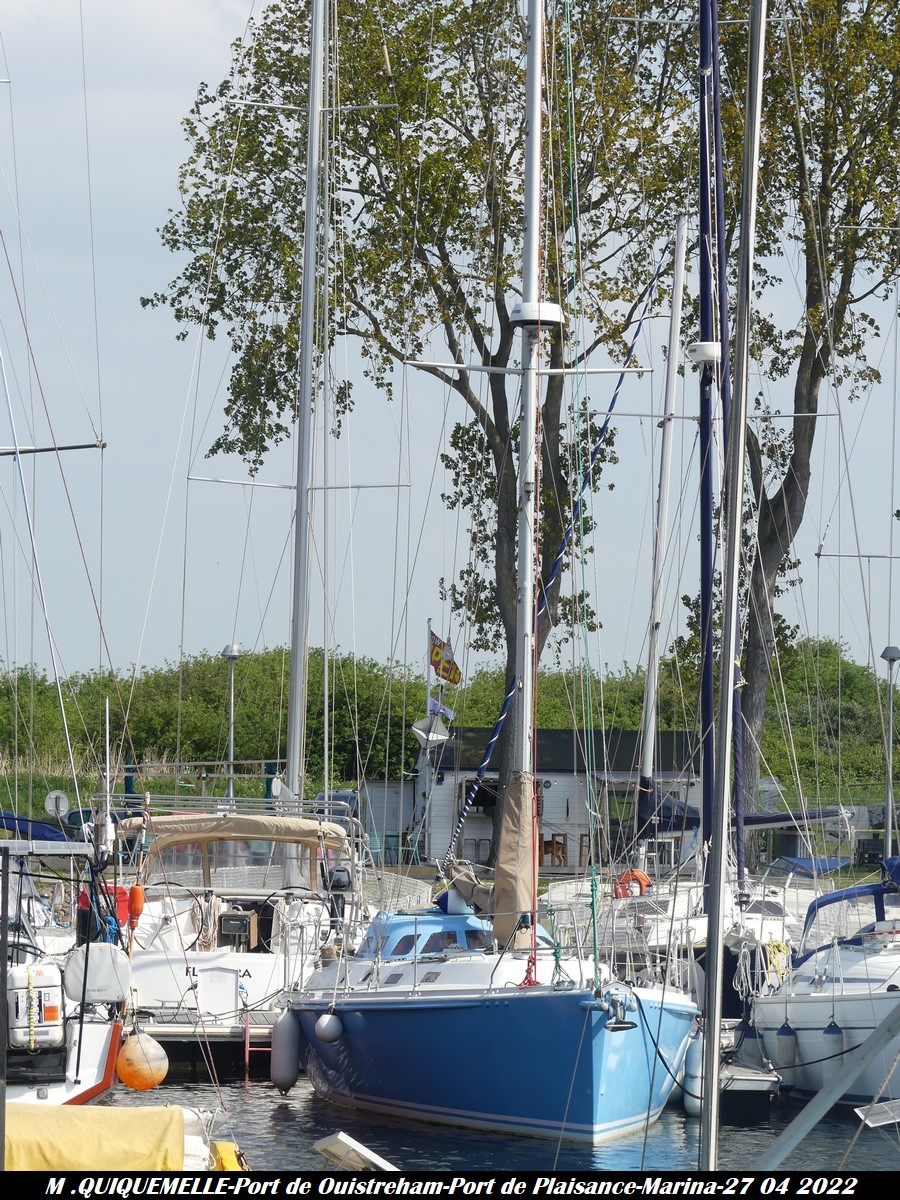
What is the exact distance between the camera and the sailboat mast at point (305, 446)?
2169cm

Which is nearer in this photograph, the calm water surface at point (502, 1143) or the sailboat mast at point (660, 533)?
the calm water surface at point (502, 1143)

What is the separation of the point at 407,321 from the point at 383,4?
256 inches

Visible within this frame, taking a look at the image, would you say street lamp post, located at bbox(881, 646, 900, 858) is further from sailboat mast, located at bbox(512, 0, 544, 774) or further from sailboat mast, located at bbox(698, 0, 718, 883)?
sailboat mast, located at bbox(512, 0, 544, 774)

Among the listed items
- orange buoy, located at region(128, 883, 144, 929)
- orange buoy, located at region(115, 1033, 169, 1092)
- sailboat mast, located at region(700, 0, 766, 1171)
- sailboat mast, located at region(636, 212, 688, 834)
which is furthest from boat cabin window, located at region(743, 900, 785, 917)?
sailboat mast, located at region(700, 0, 766, 1171)

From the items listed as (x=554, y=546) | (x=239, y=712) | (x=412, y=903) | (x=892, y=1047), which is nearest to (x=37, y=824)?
(x=412, y=903)

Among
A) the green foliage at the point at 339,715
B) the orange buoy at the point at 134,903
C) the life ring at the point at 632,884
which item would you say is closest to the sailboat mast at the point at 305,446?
the orange buoy at the point at 134,903

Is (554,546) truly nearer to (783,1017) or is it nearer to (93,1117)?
(783,1017)

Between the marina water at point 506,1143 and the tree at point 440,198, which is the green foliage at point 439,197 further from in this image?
the marina water at point 506,1143

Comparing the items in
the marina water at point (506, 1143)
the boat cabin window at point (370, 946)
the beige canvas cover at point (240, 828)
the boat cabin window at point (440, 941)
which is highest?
the beige canvas cover at point (240, 828)

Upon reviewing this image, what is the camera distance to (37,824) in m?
23.2

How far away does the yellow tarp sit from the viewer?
8.05 meters

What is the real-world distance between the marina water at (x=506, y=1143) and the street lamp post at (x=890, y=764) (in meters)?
5.29

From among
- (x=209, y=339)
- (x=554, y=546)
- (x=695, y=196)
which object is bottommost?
(x=554, y=546)

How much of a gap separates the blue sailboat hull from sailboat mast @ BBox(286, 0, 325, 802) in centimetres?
676
